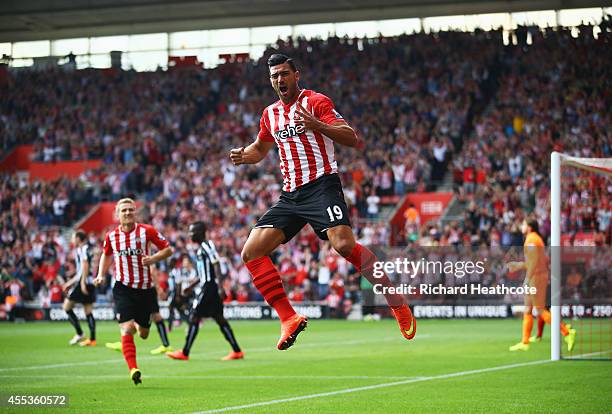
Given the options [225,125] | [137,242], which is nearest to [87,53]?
[225,125]

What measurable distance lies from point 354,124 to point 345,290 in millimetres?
7915

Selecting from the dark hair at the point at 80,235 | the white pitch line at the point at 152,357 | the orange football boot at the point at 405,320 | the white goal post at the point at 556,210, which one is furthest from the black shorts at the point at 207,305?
the orange football boot at the point at 405,320

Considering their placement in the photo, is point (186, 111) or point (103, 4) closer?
point (103, 4)

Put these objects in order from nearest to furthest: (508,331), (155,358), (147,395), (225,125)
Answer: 1. (147,395)
2. (155,358)
3. (508,331)
4. (225,125)

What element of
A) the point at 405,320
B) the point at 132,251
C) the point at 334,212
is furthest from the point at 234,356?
the point at 334,212

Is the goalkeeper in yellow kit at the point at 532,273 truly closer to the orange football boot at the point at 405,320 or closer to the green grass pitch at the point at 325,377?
the green grass pitch at the point at 325,377

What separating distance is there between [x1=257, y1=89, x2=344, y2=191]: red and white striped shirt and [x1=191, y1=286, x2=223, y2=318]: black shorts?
26.0ft

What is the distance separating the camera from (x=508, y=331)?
2359 cm

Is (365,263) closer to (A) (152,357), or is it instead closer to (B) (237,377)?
(B) (237,377)

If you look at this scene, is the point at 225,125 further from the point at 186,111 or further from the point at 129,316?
the point at 129,316

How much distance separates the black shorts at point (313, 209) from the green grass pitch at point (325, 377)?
7.36 feet

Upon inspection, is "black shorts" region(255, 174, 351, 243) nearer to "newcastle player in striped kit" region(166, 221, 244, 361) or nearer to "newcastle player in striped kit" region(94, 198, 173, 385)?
"newcastle player in striped kit" region(94, 198, 173, 385)

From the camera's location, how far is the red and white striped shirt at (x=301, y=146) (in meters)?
8.66

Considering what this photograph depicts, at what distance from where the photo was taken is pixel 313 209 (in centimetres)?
866
